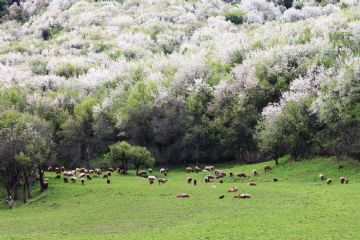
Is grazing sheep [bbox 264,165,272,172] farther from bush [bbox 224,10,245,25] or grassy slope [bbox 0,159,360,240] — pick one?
bush [bbox 224,10,245,25]

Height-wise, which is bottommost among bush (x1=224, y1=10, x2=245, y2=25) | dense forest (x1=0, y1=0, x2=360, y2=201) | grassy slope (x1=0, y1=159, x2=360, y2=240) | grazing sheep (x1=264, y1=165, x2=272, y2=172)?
grassy slope (x1=0, y1=159, x2=360, y2=240)

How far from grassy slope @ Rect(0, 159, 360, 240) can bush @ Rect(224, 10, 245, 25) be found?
139459mm

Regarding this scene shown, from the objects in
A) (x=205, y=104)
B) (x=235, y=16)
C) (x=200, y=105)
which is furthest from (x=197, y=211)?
(x=235, y=16)

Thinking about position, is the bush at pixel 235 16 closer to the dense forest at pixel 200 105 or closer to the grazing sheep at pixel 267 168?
the dense forest at pixel 200 105

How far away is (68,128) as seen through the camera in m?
88.6

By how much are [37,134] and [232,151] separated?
38.7 metres

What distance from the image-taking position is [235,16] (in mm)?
191875

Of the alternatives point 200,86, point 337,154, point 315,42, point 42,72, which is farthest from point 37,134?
point 42,72

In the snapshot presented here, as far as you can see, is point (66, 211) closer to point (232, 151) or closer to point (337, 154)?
point (337, 154)

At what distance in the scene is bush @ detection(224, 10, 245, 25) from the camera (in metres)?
190

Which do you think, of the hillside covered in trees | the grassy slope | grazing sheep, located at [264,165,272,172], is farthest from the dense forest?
the grassy slope

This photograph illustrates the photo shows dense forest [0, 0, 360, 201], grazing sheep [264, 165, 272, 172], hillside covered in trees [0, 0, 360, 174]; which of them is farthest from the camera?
grazing sheep [264, 165, 272, 172]

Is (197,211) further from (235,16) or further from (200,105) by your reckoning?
(235,16)

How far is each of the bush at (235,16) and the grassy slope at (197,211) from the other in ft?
458
